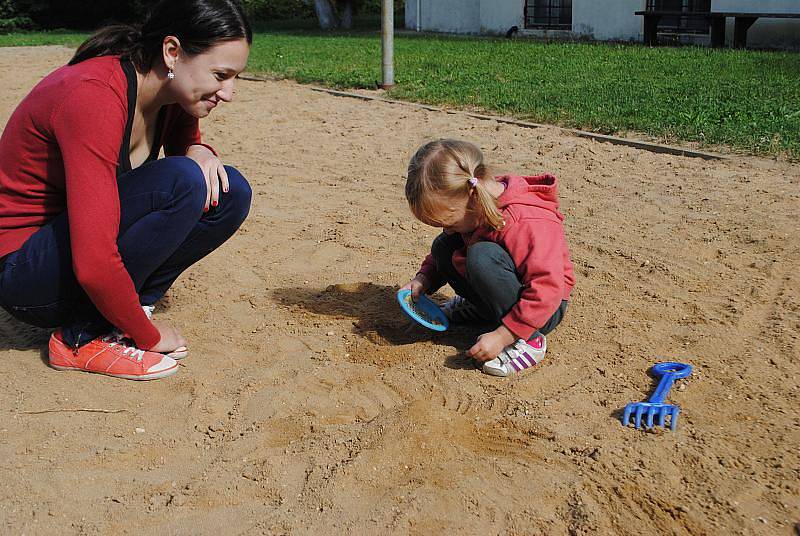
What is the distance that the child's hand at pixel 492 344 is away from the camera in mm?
3127

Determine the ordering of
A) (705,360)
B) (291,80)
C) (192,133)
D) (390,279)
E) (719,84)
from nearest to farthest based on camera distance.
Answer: (705,360)
(192,133)
(390,279)
(719,84)
(291,80)

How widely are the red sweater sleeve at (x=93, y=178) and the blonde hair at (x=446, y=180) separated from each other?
3.29ft

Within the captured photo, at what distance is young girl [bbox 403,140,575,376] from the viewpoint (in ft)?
10.00

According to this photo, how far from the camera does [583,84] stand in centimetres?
944

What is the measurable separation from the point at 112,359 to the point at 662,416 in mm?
1905

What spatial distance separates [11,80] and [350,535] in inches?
412

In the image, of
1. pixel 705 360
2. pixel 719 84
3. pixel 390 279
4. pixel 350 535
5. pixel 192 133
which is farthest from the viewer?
pixel 719 84

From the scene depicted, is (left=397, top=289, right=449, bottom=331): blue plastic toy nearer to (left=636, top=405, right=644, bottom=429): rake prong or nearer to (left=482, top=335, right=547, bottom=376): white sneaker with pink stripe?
(left=482, top=335, right=547, bottom=376): white sneaker with pink stripe

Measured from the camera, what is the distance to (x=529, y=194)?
3.23 m

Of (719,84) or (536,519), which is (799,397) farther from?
(719,84)

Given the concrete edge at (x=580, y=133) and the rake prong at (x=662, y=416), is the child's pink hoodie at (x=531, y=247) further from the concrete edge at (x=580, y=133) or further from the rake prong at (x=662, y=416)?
the concrete edge at (x=580, y=133)

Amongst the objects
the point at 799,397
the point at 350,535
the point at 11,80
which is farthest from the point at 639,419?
the point at 11,80

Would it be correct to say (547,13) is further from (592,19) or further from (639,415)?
(639,415)

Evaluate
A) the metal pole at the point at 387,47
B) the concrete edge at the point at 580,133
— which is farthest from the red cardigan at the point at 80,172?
the metal pole at the point at 387,47
